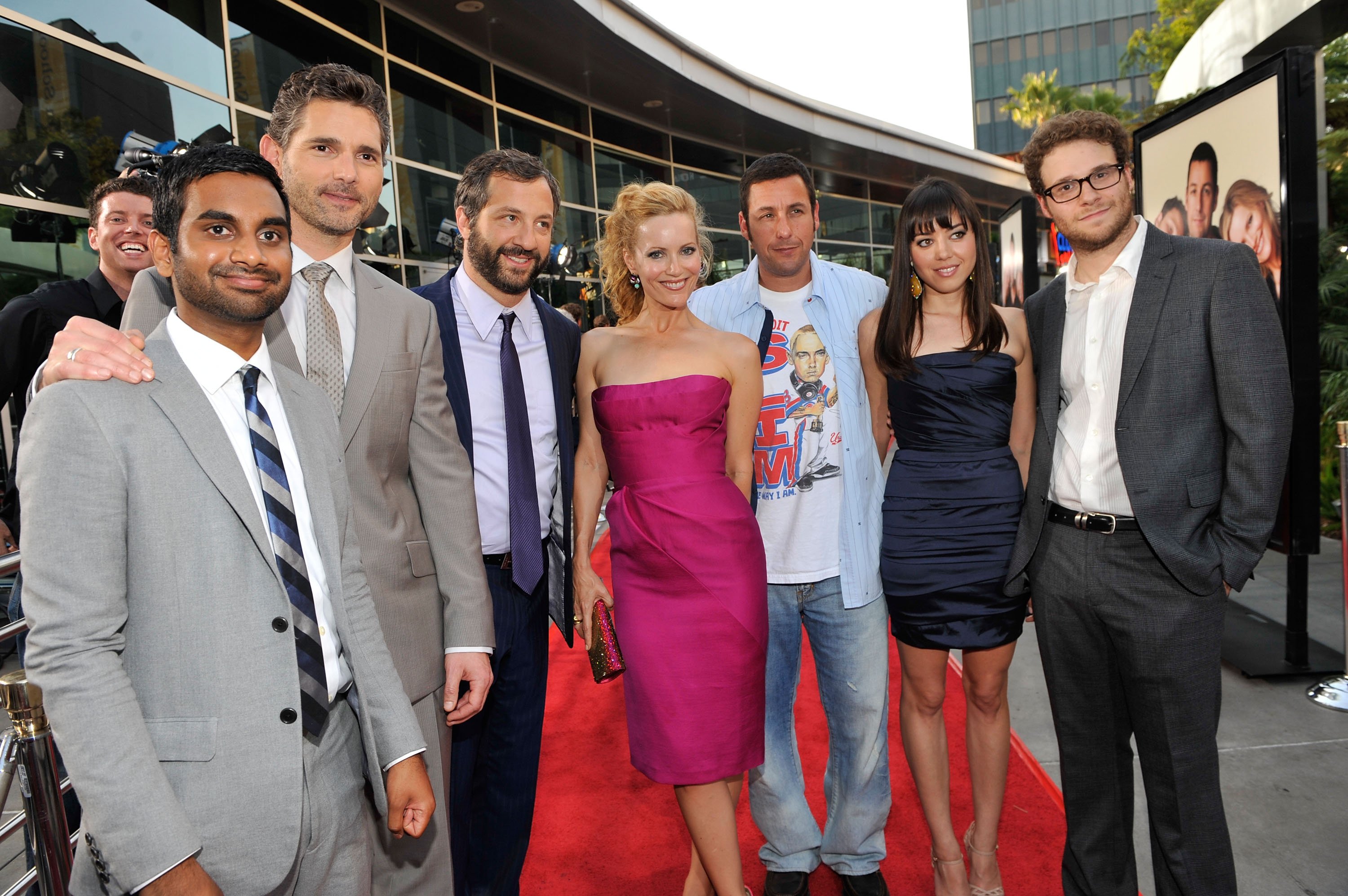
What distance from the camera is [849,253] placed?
22.2m

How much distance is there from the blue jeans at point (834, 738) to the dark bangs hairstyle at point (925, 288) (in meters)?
0.80

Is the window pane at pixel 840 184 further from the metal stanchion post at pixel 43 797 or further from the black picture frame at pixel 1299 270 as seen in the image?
the metal stanchion post at pixel 43 797

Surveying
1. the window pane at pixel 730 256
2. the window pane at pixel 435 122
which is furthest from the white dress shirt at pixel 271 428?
A: the window pane at pixel 730 256

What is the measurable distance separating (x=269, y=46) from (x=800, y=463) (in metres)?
8.42

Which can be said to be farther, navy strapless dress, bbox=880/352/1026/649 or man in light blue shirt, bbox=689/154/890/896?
man in light blue shirt, bbox=689/154/890/896

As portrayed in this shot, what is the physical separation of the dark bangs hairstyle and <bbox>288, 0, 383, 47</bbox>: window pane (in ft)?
28.5

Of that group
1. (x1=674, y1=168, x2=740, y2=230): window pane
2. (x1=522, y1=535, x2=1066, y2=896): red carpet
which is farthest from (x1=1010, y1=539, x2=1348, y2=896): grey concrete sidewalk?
(x1=674, y1=168, x2=740, y2=230): window pane

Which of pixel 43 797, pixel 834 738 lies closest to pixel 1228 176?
pixel 834 738

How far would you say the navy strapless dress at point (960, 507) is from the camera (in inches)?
104

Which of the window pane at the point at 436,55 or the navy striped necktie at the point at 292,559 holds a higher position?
the window pane at the point at 436,55

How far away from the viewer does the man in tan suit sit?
1979mm

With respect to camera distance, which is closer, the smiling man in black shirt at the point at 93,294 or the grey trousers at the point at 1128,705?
the grey trousers at the point at 1128,705

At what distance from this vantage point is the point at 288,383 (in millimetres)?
1666

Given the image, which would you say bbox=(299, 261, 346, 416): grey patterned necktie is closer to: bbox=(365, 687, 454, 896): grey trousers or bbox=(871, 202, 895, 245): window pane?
bbox=(365, 687, 454, 896): grey trousers
